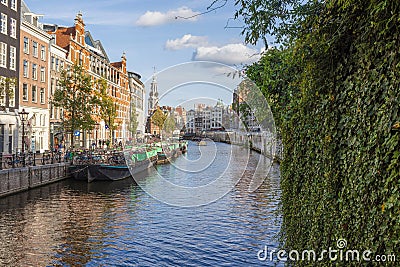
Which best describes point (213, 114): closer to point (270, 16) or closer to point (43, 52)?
point (270, 16)

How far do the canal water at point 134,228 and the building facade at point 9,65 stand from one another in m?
13.1

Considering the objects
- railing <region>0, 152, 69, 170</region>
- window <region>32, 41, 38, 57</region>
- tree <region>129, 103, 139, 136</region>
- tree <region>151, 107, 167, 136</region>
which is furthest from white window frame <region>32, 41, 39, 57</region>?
tree <region>151, 107, 167, 136</region>

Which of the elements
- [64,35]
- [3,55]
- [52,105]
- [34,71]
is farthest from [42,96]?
→ [64,35]

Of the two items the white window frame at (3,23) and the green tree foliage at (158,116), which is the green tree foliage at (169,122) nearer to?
the green tree foliage at (158,116)

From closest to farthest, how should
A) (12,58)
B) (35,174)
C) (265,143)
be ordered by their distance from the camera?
(265,143)
(35,174)
(12,58)

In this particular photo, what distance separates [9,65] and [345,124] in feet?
124

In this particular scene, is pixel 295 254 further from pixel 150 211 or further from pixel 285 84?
pixel 150 211

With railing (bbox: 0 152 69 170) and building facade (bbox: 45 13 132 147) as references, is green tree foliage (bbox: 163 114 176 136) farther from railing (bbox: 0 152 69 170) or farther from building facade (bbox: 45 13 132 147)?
building facade (bbox: 45 13 132 147)

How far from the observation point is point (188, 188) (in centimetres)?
2633

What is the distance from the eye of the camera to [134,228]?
53.4 ft

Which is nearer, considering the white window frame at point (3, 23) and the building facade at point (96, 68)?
the white window frame at point (3, 23)

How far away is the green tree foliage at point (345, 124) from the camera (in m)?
2.94

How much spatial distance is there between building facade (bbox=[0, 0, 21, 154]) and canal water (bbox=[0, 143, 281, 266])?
13.1 m

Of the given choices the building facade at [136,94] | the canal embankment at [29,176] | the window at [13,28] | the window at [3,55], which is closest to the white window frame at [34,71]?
the window at [13,28]
